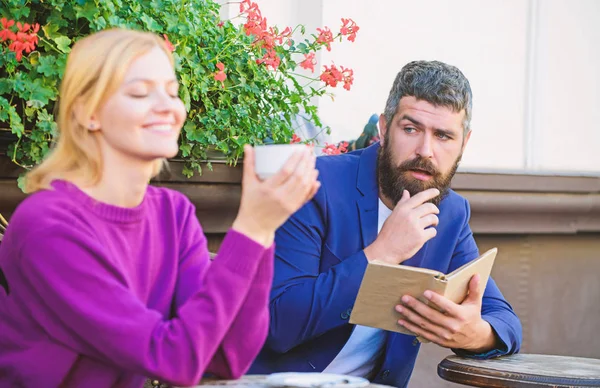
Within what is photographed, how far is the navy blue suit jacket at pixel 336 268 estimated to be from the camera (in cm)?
230

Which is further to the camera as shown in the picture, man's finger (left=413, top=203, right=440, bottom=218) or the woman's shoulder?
man's finger (left=413, top=203, right=440, bottom=218)

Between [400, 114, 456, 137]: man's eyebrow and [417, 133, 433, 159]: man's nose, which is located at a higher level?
[400, 114, 456, 137]: man's eyebrow

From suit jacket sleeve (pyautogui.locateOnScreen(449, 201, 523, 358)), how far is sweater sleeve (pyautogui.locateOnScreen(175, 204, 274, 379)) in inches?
36.6

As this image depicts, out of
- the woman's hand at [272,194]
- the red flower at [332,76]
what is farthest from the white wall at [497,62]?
the woman's hand at [272,194]

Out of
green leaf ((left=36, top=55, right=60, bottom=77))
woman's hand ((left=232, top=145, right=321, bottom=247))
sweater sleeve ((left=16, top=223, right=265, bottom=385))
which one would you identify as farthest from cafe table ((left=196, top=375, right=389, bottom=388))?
green leaf ((left=36, top=55, right=60, bottom=77))

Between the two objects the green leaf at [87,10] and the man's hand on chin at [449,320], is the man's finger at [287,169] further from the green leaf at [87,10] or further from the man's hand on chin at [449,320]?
the green leaf at [87,10]

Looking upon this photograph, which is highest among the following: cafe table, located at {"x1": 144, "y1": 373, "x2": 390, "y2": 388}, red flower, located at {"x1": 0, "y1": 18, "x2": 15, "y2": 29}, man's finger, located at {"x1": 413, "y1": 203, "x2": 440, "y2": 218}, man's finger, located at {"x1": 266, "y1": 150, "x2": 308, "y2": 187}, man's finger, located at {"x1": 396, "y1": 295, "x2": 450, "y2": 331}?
red flower, located at {"x1": 0, "y1": 18, "x2": 15, "y2": 29}

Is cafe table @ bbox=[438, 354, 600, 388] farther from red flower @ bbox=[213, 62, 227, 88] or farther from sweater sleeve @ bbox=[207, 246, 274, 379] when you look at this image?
red flower @ bbox=[213, 62, 227, 88]

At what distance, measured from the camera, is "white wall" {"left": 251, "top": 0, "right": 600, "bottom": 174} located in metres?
4.07

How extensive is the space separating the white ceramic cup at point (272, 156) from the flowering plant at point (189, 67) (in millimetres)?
1116

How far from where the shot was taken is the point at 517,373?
210cm

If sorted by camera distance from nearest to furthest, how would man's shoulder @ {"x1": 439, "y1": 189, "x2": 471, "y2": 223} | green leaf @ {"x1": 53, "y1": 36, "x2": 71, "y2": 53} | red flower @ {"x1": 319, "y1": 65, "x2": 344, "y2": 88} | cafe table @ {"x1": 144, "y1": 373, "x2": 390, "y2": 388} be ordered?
1. cafe table @ {"x1": 144, "y1": 373, "x2": 390, "y2": 388}
2. green leaf @ {"x1": 53, "y1": 36, "x2": 71, "y2": 53}
3. man's shoulder @ {"x1": 439, "y1": 189, "x2": 471, "y2": 223}
4. red flower @ {"x1": 319, "y1": 65, "x2": 344, "y2": 88}

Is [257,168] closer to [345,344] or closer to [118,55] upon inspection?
[118,55]

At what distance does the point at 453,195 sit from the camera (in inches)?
108
